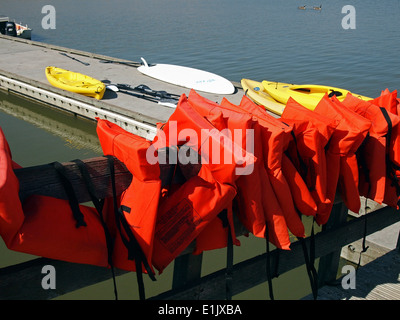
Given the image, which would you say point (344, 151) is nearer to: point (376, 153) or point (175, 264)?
point (376, 153)

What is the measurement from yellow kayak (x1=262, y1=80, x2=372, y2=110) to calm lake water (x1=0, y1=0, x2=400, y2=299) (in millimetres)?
4513

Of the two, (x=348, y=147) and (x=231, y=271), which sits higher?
(x=348, y=147)

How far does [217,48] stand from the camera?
2652 cm

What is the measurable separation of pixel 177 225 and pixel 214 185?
0.31 metres

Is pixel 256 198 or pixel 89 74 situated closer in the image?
pixel 256 198

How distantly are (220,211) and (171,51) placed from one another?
24.0 meters

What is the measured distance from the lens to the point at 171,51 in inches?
1007

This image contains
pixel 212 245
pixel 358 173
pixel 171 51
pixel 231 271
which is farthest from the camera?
pixel 171 51

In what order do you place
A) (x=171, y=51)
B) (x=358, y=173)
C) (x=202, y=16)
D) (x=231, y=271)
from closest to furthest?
(x=231, y=271) < (x=358, y=173) < (x=171, y=51) < (x=202, y=16)

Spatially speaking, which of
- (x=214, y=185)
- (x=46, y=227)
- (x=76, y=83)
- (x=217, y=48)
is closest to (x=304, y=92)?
(x=76, y=83)
